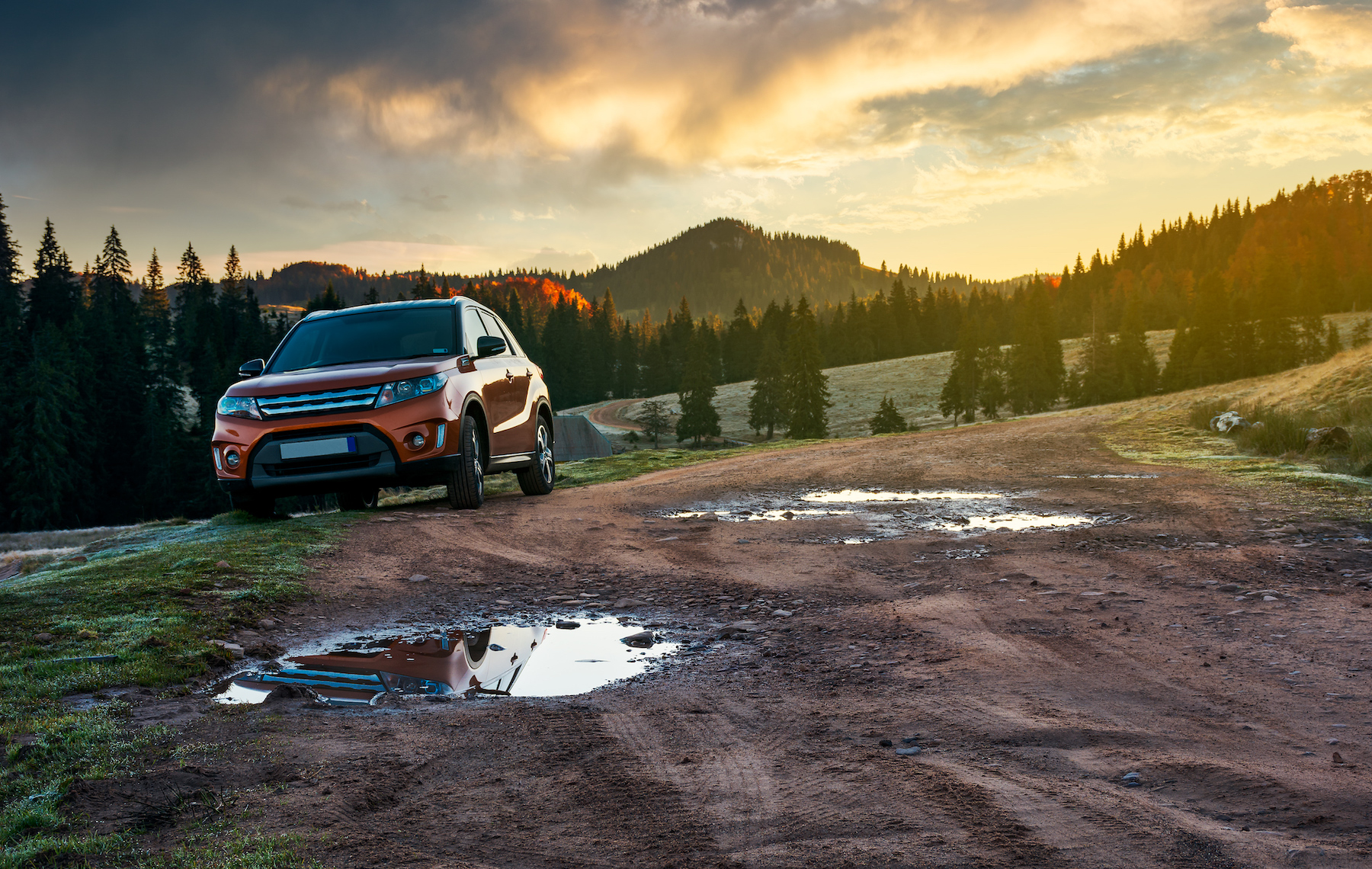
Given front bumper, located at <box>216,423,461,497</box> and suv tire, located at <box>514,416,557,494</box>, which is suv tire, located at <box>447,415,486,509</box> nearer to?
front bumper, located at <box>216,423,461,497</box>

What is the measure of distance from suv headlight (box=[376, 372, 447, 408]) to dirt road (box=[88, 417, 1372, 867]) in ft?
5.71

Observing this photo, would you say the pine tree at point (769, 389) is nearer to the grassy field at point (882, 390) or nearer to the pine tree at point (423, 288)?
the grassy field at point (882, 390)

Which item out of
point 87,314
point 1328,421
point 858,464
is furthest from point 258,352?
point 1328,421

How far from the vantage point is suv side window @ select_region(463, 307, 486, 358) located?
9.69 meters

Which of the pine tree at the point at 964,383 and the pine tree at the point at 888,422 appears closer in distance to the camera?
the pine tree at the point at 888,422

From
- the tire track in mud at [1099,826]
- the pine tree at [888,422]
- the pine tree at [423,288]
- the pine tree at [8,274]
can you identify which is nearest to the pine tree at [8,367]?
the pine tree at [8,274]

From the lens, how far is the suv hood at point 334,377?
8.11m

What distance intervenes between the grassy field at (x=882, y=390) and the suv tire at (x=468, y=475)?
58.3m

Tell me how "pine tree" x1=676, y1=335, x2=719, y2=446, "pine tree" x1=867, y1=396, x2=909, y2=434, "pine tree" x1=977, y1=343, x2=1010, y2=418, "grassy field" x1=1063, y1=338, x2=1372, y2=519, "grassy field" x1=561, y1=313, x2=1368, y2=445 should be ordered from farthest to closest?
"grassy field" x1=561, y1=313, x2=1368, y2=445, "pine tree" x1=676, y1=335, x2=719, y2=446, "pine tree" x1=977, y1=343, x2=1010, y2=418, "pine tree" x1=867, y1=396, x2=909, y2=434, "grassy field" x1=1063, y1=338, x2=1372, y2=519

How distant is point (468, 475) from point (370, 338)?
192cm

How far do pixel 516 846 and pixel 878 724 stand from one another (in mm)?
1564

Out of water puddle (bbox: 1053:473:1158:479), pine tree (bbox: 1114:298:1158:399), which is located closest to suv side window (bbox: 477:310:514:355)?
water puddle (bbox: 1053:473:1158:479)

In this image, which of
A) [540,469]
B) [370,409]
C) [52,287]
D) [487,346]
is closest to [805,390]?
[540,469]

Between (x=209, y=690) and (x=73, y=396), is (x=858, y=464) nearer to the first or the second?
(x=209, y=690)
